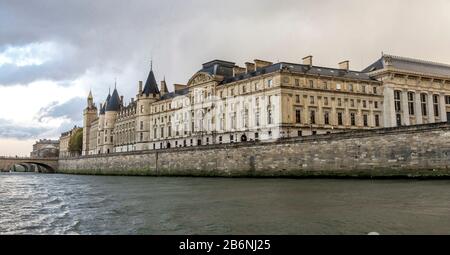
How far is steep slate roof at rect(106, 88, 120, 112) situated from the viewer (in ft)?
344

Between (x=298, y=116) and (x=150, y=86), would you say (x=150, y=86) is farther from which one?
(x=298, y=116)

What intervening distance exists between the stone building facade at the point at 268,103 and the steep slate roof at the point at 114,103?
3026 cm

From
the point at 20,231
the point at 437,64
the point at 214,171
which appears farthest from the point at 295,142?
the point at 437,64

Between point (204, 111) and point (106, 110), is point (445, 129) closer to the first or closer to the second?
point (204, 111)

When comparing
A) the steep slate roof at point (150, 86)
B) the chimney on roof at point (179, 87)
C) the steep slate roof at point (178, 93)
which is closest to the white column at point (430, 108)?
the steep slate roof at point (178, 93)

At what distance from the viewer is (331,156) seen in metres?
35.0

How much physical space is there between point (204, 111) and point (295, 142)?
3152 cm

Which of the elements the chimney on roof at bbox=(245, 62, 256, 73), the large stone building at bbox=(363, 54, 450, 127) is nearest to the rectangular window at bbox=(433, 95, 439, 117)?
the large stone building at bbox=(363, 54, 450, 127)

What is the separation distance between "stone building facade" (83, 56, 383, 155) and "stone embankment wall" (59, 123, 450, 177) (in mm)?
8742

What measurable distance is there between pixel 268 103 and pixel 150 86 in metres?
38.7

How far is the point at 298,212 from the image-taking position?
13742 millimetres

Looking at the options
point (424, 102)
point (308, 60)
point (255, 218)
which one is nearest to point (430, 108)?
point (424, 102)

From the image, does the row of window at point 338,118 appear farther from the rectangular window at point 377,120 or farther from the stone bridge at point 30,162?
the stone bridge at point 30,162

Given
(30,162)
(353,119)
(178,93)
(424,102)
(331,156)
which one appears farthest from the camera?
(30,162)
